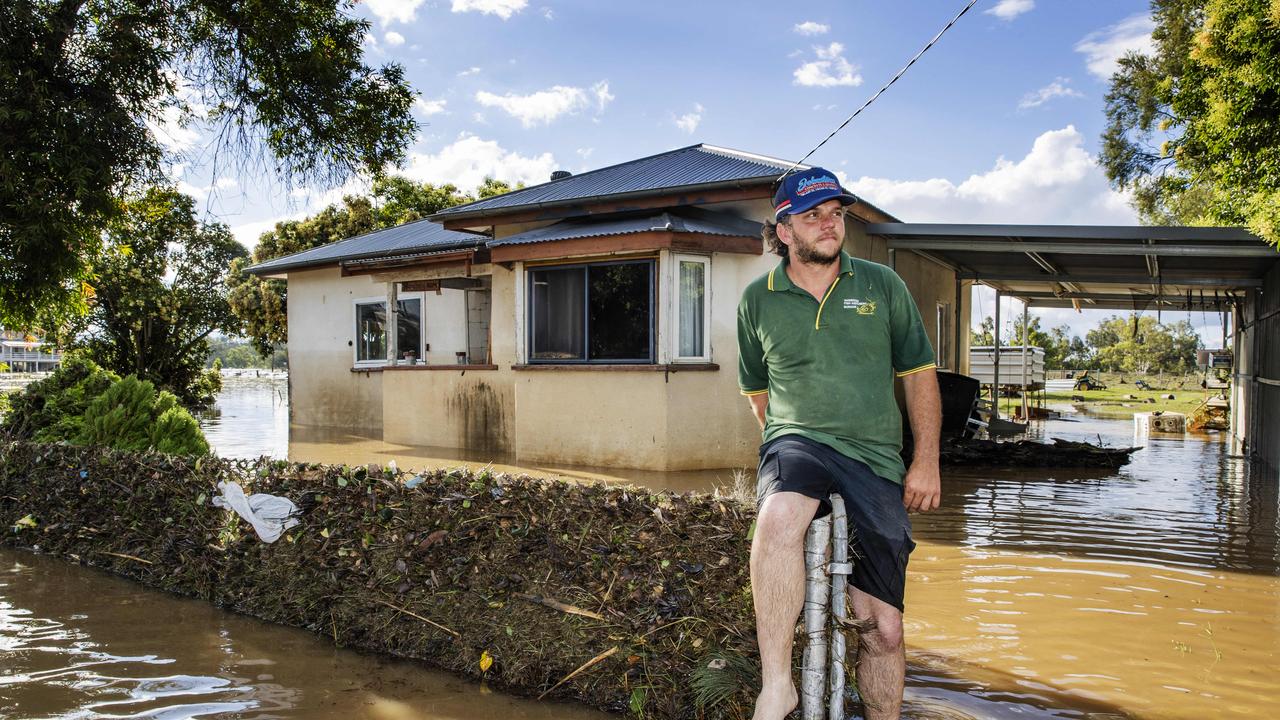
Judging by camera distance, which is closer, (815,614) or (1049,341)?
(815,614)

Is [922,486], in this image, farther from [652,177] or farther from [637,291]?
[652,177]

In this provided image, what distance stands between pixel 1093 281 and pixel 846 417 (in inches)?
596

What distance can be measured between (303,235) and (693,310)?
26017mm

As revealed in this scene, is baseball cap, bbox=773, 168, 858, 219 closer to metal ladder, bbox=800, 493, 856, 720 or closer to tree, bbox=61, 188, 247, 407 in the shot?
metal ladder, bbox=800, 493, 856, 720

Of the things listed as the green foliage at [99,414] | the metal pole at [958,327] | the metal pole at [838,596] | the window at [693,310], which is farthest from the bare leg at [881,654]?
the metal pole at [958,327]

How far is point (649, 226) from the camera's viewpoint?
1138 centimetres

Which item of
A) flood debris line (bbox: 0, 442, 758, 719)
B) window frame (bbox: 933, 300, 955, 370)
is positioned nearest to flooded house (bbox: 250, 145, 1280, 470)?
window frame (bbox: 933, 300, 955, 370)

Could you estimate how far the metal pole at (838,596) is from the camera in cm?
302

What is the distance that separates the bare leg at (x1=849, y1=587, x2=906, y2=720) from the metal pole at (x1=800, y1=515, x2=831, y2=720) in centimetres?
19

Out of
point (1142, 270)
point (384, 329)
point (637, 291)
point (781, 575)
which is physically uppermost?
point (1142, 270)

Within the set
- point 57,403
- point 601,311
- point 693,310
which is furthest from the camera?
point 601,311

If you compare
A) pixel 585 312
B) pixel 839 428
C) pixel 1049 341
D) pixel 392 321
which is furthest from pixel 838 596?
pixel 1049 341

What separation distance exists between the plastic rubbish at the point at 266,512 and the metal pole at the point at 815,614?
3.41m

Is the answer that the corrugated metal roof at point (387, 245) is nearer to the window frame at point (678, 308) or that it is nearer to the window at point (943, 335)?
the window frame at point (678, 308)
